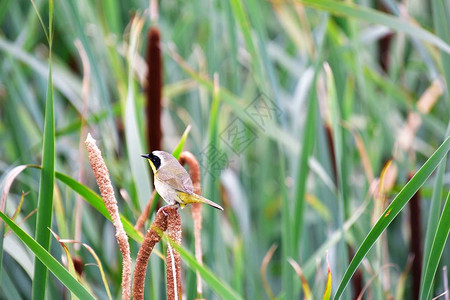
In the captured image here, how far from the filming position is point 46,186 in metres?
0.63

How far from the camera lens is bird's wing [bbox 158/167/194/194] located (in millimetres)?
457

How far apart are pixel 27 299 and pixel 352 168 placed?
2.63ft

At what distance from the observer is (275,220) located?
1.69 m

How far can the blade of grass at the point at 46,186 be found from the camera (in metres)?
0.61

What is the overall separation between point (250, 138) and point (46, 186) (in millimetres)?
717

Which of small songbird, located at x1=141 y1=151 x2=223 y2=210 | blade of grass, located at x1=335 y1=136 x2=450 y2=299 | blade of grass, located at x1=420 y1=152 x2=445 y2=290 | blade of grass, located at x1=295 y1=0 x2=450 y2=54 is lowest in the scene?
blade of grass, located at x1=420 y1=152 x2=445 y2=290

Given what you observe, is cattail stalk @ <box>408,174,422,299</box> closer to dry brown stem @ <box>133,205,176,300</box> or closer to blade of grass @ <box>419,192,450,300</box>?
blade of grass @ <box>419,192,450,300</box>

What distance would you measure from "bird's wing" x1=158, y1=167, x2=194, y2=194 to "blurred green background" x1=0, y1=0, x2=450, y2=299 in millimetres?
185

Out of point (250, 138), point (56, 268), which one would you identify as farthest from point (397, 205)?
point (250, 138)

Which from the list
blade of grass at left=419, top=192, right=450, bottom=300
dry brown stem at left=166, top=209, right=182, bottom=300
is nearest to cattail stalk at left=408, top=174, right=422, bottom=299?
blade of grass at left=419, top=192, right=450, bottom=300

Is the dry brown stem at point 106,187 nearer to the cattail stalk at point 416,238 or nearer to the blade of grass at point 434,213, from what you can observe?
the blade of grass at point 434,213

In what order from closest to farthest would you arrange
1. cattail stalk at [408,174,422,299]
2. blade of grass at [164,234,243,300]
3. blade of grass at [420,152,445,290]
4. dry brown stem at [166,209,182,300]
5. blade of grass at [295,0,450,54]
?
dry brown stem at [166,209,182,300], blade of grass at [164,234,243,300], blade of grass at [420,152,445,290], blade of grass at [295,0,450,54], cattail stalk at [408,174,422,299]

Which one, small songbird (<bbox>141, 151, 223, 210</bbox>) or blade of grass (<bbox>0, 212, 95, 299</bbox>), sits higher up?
small songbird (<bbox>141, 151, 223, 210</bbox>)

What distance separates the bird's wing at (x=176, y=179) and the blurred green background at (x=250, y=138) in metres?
0.18
